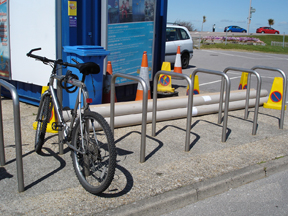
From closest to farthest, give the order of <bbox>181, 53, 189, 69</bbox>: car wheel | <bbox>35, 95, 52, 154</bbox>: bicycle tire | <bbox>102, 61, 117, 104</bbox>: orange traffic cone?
1. <bbox>35, 95, 52, 154</bbox>: bicycle tire
2. <bbox>102, 61, 117, 104</bbox>: orange traffic cone
3. <bbox>181, 53, 189, 69</bbox>: car wheel

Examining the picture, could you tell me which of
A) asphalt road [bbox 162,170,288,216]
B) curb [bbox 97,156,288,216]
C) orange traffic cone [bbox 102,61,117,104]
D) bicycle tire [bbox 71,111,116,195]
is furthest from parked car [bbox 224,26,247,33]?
bicycle tire [bbox 71,111,116,195]

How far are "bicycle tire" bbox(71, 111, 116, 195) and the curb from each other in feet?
1.13

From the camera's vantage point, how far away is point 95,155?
3.35m

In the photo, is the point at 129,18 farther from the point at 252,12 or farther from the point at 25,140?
the point at 252,12

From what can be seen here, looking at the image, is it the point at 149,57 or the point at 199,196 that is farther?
the point at 149,57

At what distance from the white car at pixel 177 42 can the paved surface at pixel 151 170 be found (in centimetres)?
854

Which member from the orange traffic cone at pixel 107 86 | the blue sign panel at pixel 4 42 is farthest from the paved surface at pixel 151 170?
the blue sign panel at pixel 4 42

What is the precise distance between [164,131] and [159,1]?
12.9 feet

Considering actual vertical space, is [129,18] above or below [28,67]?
above

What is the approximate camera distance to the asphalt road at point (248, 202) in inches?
137

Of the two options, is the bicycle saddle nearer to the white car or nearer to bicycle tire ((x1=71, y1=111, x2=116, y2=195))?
bicycle tire ((x1=71, y1=111, x2=116, y2=195))

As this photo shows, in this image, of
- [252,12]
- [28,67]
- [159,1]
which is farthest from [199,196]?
[252,12]

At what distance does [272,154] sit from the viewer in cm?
480

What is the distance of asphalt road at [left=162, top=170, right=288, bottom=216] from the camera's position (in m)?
3.47
